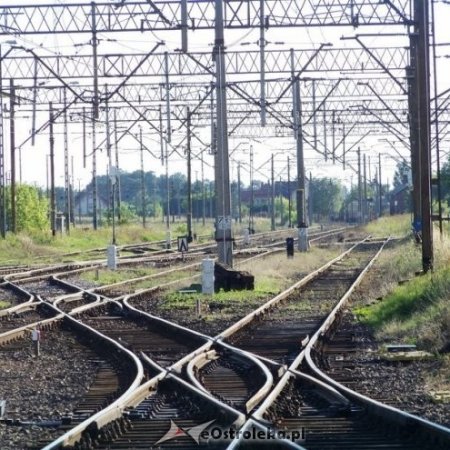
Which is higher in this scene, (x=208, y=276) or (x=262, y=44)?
(x=262, y=44)

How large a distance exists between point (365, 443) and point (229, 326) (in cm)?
1039

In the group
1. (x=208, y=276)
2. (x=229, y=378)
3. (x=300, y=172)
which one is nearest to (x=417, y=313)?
(x=229, y=378)

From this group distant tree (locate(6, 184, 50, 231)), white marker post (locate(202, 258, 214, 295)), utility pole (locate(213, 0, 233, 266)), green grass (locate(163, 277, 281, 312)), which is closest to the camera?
green grass (locate(163, 277, 281, 312))

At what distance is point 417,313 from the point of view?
1973 centimetres

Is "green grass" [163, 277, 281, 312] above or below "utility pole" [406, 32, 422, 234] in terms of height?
below

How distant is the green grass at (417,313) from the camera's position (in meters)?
16.5

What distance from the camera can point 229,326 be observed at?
65.3 feet

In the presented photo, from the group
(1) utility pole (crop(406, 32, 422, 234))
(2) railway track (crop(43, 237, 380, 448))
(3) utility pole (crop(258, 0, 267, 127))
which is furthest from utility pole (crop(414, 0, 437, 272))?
(2) railway track (crop(43, 237, 380, 448))

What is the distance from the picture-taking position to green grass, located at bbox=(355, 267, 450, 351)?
648 inches

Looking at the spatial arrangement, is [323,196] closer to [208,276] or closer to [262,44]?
[262,44]

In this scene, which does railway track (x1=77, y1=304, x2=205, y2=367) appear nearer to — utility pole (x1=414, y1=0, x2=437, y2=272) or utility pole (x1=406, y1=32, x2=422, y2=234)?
utility pole (x1=414, y1=0, x2=437, y2=272)


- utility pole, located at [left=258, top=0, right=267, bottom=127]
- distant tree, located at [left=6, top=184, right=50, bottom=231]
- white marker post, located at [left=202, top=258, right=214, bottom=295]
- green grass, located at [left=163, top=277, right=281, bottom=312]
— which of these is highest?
utility pole, located at [left=258, top=0, right=267, bottom=127]

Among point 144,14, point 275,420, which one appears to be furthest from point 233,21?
point 275,420

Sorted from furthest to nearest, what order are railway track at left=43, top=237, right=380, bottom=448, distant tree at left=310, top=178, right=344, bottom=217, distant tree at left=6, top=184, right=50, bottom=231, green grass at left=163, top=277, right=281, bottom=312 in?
1. distant tree at left=310, top=178, right=344, bottom=217
2. distant tree at left=6, top=184, right=50, bottom=231
3. green grass at left=163, top=277, right=281, bottom=312
4. railway track at left=43, top=237, right=380, bottom=448
